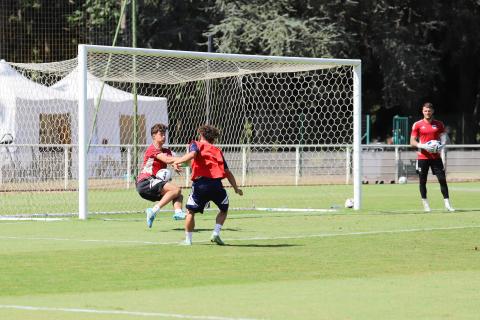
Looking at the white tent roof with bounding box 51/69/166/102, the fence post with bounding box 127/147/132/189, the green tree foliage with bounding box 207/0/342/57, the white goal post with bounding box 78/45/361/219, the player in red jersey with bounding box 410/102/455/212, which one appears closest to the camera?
the white goal post with bounding box 78/45/361/219

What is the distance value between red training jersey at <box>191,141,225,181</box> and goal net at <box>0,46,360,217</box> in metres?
5.74

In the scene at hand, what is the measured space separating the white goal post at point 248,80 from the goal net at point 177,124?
0.04m

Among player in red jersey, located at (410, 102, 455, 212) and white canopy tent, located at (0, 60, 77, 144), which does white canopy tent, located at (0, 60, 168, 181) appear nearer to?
white canopy tent, located at (0, 60, 77, 144)

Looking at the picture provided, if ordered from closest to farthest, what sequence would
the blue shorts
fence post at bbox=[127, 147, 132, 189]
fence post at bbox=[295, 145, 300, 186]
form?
1. the blue shorts
2. fence post at bbox=[127, 147, 132, 189]
3. fence post at bbox=[295, 145, 300, 186]

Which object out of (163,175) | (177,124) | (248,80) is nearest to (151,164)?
(163,175)

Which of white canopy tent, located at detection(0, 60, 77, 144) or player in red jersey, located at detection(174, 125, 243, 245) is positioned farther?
white canopy tent, located at detection(0, 60, 77, 144)

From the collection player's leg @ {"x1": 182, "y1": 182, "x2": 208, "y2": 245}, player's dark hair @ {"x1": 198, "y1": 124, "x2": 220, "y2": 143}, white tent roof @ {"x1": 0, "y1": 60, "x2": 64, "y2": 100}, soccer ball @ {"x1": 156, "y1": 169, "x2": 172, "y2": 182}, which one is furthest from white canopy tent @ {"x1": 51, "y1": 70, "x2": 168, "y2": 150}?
player's leg @ {"x1": 182, "y1": 182, "x2": 208, "y2": 245}

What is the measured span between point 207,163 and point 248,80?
49.5 feet

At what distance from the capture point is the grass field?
33.9ft

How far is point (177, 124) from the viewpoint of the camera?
35531 millimetres

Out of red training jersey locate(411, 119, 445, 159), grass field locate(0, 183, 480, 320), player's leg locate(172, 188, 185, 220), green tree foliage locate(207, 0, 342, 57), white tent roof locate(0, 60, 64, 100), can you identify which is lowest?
grass field locate(0, 183, 480, 320)

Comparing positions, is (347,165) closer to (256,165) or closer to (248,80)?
(256,165)

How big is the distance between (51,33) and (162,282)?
4253 centimetres

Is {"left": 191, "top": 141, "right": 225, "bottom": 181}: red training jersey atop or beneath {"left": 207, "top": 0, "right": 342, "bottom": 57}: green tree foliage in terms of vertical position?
beneath
